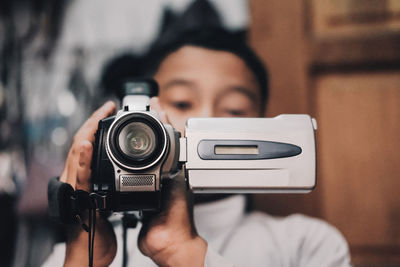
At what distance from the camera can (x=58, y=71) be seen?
0.83 m

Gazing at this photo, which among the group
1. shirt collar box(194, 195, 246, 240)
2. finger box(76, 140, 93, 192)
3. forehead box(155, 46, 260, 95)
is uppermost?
forehead box(155, 46, 260, 95)

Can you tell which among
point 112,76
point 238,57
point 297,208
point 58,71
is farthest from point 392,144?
point 58,71

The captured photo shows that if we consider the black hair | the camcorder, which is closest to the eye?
the black hair

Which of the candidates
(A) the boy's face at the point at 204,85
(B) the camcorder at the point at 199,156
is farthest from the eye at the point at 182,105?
(B) the camcorder at the point at 199,156

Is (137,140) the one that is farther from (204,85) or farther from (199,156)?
(204,85)

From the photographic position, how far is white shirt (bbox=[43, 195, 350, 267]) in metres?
0.65

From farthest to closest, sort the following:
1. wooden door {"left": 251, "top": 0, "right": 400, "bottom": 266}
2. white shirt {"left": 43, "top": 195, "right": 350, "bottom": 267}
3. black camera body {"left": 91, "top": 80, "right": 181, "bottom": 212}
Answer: wooden door {"left": 251, "top": 0, "right": 400, "bottom": 266}, white shirt {"left": 43, "top": 195, "right": 350, "bottom": 267}, black camera body {"left": 91, "top": 80, "right": 181, "bottom": 212}

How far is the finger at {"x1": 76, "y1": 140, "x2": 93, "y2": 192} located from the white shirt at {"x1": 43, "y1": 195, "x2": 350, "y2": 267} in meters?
0.20

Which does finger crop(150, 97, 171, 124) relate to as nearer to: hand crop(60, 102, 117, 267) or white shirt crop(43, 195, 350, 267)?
hand crop(60, 102, 117, 267)

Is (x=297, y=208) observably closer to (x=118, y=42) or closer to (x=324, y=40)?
(x=324, y=40)

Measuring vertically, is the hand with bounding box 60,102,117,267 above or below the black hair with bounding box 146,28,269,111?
below

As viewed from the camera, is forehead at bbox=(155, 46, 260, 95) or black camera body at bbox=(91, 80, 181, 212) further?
forehead at bbox=(155, 46, 260, 95)

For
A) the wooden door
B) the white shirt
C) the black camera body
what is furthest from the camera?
the wooden door

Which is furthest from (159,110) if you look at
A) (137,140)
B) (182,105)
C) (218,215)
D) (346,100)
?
(346,100)
